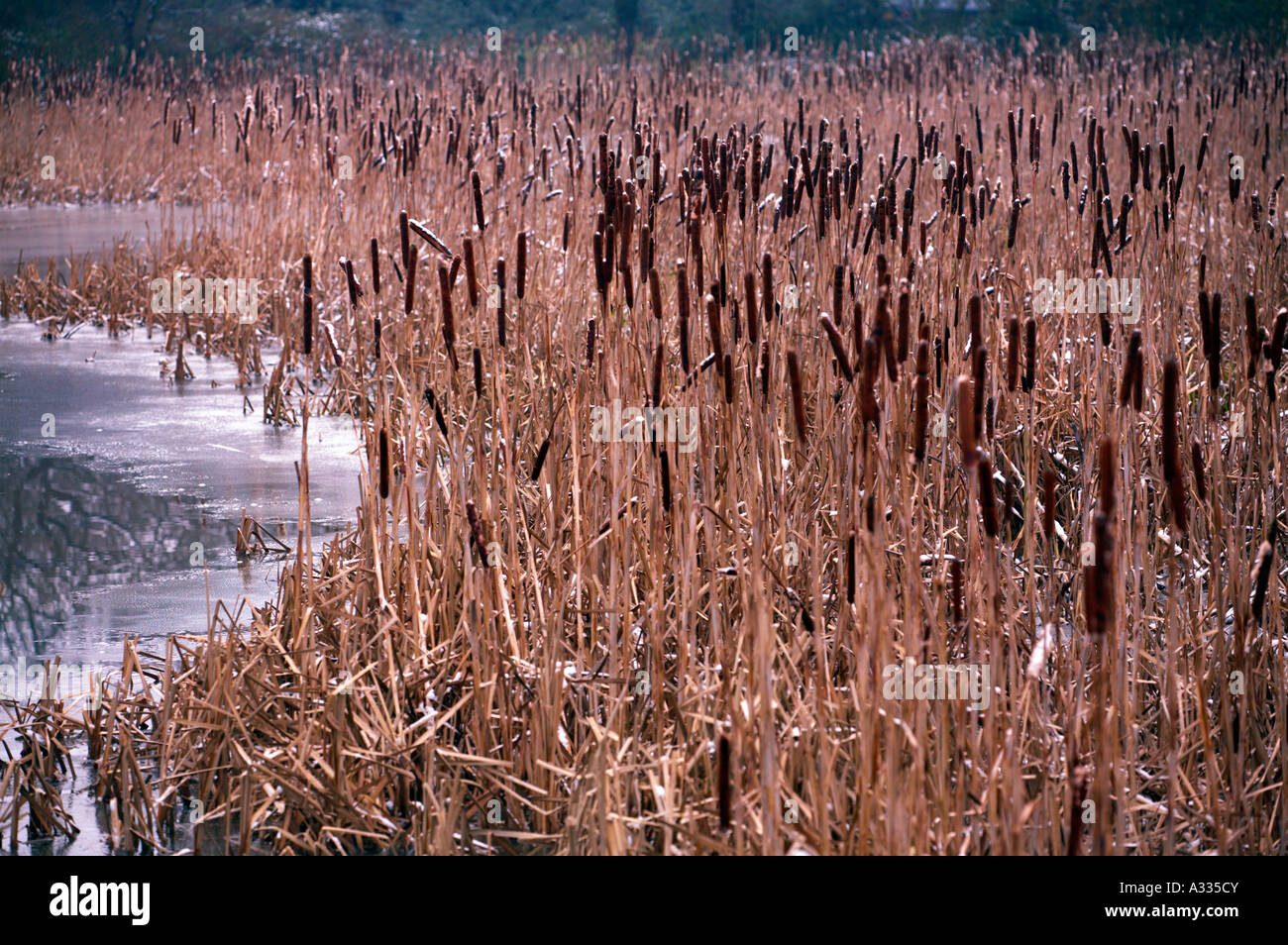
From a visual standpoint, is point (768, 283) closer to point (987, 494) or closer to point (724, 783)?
point (987, 494)

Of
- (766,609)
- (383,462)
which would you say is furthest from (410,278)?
(766,609)

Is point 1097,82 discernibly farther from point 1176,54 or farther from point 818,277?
point 818,277

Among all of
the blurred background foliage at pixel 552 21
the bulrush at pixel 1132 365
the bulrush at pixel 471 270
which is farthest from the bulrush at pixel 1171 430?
the blurred background foliage at pixel 552 21

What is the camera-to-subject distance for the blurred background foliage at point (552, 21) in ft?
70.6

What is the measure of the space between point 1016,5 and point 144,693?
24.2 metres

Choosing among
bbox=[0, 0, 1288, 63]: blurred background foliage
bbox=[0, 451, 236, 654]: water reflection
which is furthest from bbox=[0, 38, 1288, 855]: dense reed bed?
bbox=[0, 0, 1288, 63]: blurred background foliage

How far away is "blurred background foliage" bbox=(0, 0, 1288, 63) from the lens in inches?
847

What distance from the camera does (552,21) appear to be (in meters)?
24.3

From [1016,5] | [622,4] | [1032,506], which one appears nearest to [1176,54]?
[1016,5]

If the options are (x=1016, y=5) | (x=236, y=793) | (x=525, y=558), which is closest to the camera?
(x=236, y=793)

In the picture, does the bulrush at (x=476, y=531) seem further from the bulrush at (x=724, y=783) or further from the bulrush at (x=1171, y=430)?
the bulrush at (x=1171, y=430)

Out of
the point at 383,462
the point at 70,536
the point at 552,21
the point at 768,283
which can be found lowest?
the point at 70,536
